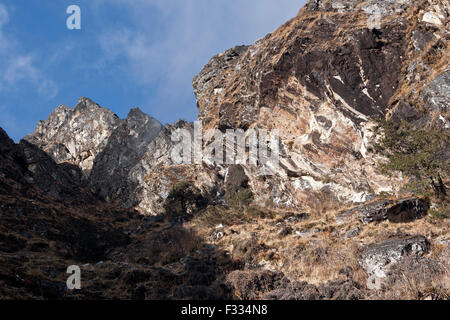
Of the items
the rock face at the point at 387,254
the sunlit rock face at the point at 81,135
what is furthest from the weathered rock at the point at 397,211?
the sunlit rock face at the point at 81,135

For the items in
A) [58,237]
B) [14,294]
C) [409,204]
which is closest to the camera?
[14,294]

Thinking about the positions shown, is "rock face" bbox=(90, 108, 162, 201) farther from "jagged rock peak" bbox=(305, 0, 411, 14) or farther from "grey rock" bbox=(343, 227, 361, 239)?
"grey rock" bbox=(343, 227, 361, 239)

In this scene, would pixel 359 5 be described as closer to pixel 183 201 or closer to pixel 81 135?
pixel 183 201

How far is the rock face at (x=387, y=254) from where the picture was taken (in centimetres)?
1322

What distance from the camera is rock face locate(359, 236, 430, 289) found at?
13219 mm

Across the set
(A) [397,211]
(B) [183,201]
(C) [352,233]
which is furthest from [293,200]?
(B) [183,201]

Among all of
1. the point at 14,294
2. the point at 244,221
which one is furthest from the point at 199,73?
the point at 14,294

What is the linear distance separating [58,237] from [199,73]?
4497 centimetres

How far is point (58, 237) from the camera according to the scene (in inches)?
1038

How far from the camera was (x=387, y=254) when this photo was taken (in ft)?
45.3

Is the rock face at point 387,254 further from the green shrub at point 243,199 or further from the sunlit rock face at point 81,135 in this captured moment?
the sunlit rock face at point 81,135

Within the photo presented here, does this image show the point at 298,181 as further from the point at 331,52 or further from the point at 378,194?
the point at 331,52

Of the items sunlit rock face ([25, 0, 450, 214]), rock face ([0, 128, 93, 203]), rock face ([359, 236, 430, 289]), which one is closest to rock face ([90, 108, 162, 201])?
rock face ([0, 128, 93, 203])

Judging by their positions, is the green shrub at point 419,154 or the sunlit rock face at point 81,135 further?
the sunlit rock face at point 81,135
